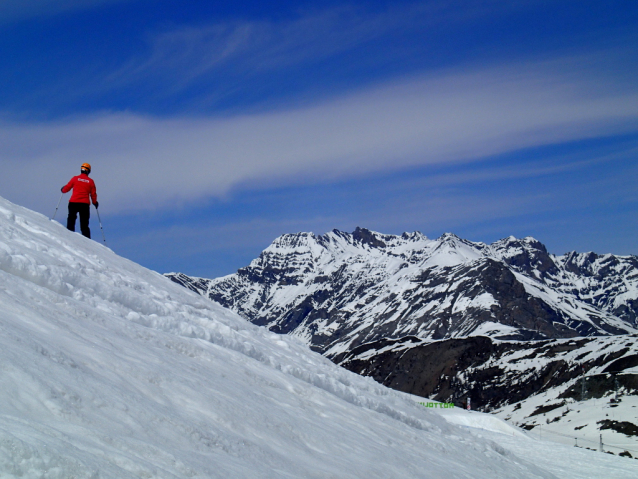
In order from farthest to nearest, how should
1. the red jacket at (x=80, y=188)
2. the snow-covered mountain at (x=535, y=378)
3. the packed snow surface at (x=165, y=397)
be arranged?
the snow-covered mountain at (x=535, y=378)
the red jacket at (x=80, y=188)
the packed snow surface at (x=165, y=397)

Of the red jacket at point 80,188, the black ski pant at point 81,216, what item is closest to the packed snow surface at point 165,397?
the black ski pant at point 81,216

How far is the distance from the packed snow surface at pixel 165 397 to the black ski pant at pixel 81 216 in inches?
91.3

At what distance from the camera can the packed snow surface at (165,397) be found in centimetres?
648

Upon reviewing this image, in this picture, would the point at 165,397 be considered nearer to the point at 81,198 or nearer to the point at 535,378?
the point at 81,198

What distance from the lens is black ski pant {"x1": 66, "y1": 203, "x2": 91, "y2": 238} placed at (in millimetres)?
21322

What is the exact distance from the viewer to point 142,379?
29.6ft

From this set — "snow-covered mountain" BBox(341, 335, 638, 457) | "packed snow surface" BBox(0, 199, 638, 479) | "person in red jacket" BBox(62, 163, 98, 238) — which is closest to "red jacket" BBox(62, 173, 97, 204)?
"person in red jacket" BBox(62, 163, 98, 238)

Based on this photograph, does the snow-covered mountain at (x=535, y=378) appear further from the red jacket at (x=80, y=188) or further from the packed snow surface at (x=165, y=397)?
the red jacket at (x=80, y=188)

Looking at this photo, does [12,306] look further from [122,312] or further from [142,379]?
[122,312]

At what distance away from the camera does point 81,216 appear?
21.5 meters

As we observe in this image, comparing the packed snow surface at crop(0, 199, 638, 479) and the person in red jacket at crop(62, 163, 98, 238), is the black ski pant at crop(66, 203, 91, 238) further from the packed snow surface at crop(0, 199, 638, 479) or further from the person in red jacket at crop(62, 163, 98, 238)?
the packed snow surface at crop(0, 199, 638, 479)

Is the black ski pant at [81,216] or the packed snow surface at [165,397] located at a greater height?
the black ski pant at [81,216]

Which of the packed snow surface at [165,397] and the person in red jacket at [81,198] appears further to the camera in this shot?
the person in red jacket at [81,198]

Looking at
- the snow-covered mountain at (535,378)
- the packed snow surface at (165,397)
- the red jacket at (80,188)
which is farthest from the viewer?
the snow-covered mountain at (535,378)
